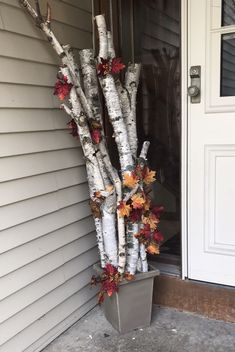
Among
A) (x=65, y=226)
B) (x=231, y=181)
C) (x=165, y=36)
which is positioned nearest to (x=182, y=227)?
(x=231, y=181)

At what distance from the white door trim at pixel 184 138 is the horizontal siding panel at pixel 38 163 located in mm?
616

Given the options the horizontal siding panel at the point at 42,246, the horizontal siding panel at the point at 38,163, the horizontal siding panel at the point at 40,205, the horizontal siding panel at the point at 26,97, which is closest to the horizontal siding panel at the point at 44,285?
the horizontal siding panel at the point at 42,246

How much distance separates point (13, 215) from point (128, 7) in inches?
58.4

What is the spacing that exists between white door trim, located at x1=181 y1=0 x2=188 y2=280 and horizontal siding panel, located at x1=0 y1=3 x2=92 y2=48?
601 mm

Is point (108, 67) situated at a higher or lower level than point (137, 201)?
higher

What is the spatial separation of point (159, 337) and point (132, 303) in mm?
231

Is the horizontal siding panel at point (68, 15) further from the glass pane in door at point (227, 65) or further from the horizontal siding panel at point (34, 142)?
the glass pane in door at point (227, 65)

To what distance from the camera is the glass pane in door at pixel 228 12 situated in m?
1.86

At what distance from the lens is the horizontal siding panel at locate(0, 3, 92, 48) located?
1.70 m

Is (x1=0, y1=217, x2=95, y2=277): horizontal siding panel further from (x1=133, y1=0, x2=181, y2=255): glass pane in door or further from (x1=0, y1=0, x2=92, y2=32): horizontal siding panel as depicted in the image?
(x1=0, y1=0, x2=92, y2=32): horizontal siding panel

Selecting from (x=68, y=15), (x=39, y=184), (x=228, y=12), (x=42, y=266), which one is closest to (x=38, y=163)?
(x=39, y=184)

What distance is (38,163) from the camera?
190cm

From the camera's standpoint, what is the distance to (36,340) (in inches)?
75.5

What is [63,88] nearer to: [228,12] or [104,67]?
[104,67]
